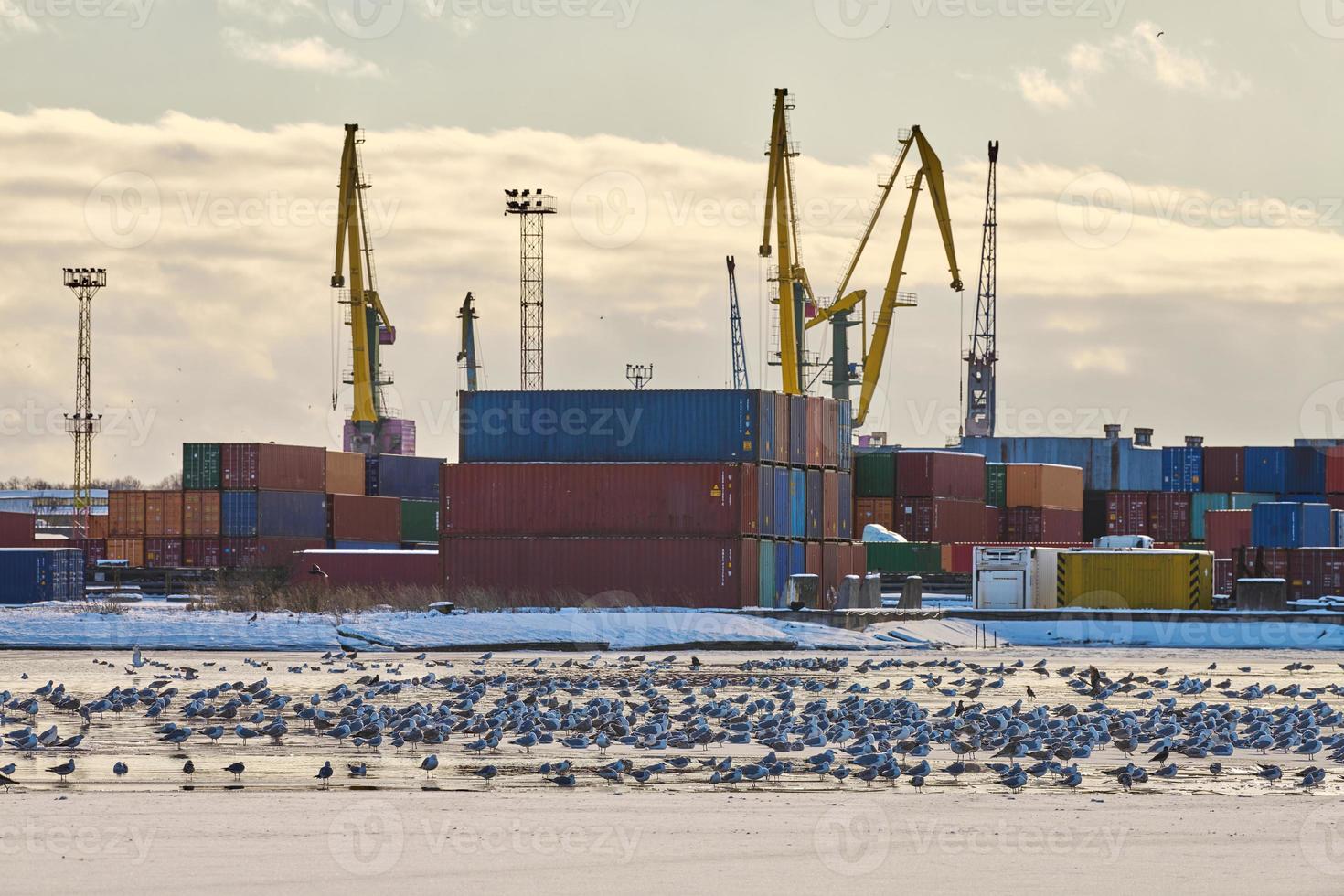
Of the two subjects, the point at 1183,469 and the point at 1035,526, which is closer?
the point at 1035,526

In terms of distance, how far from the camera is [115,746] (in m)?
22.4

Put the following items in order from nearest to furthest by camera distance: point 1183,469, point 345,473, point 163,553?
point 163,553, point 345,473, point 1183,469

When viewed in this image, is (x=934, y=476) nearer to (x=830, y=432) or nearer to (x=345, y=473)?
(x=830, y=432)

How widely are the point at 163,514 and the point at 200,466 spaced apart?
3252 mm

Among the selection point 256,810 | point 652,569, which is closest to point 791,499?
point 652,569

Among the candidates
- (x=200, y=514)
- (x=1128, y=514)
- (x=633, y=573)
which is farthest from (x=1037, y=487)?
(x=633, y=573)

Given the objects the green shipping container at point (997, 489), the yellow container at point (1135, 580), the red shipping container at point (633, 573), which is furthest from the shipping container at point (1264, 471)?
the red shipping container at point (633, 573)

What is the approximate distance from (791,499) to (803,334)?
44531 mm

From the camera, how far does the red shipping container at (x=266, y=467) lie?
83375mm

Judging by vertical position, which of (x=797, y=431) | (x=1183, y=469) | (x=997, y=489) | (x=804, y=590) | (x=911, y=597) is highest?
(x=797, y=431)

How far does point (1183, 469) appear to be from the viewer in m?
99.8

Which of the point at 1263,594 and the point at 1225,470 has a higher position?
the point at 1225,470

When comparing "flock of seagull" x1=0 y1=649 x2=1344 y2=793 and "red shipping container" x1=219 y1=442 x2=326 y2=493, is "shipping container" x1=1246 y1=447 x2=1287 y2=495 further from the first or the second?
"flock of seagull" x1=0 y1=649 x2=1344 y2=793

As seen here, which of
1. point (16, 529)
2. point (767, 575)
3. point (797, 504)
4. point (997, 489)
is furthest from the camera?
point (997, 489)
